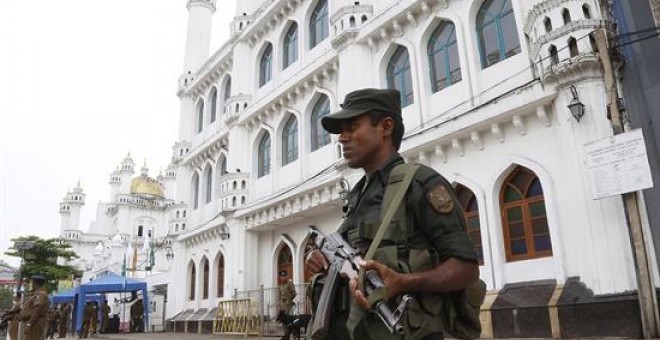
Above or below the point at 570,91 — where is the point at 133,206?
above

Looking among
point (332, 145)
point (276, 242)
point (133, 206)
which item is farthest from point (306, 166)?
point (133, 206)

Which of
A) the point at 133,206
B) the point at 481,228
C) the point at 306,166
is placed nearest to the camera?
the point at 481,228

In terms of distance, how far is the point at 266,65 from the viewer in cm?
1928

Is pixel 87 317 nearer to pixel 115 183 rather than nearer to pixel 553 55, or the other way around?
pixel 553 55

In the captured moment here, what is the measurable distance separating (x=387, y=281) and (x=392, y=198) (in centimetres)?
33

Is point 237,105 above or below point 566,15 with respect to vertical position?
above

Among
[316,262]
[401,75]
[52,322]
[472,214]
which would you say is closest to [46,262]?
[52,322]

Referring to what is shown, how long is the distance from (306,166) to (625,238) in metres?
9.65

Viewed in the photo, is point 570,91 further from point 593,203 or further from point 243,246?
point 243,246

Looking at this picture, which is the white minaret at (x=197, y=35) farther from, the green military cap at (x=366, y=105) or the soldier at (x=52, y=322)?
the green military cap at (x=366, y=105)

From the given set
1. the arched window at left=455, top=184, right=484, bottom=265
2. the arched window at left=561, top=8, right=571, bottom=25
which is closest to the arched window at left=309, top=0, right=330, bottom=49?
the arched window at left=455, top=184, right=484, bottom=265

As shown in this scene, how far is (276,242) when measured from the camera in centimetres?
1730

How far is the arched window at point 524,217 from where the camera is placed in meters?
9.15

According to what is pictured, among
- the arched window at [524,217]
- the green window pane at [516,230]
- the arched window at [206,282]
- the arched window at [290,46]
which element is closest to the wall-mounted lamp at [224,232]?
the arched window at [206,282]
